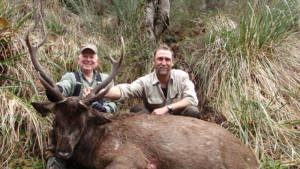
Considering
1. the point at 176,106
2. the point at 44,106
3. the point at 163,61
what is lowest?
the point at 176,106

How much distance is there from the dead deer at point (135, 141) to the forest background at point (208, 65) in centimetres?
81

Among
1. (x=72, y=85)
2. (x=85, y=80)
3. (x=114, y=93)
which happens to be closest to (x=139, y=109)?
(x=114, y=93)

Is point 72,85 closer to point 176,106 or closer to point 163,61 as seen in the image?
point 163,61

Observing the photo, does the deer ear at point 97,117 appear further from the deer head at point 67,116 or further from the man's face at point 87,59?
the man's face at point 87,59

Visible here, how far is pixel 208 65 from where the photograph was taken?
5.53 meters

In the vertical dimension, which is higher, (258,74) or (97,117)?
(258,74)

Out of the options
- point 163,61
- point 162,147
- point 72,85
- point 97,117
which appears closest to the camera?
point 162,147

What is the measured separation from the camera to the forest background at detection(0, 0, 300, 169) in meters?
3.93

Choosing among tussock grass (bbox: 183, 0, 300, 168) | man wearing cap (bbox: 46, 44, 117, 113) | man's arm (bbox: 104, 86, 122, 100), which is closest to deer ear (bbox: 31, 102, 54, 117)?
man wearing cap (bbox: 46, 44, 117, 113)

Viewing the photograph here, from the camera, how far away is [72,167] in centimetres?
330

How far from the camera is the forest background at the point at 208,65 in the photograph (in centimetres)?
393

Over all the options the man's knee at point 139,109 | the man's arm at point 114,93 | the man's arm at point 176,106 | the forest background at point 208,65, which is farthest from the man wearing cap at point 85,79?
the man's arm at point 176,106

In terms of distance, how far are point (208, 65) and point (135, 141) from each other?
9.78 ft

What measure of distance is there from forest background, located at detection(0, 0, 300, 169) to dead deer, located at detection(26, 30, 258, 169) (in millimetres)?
→ 814
